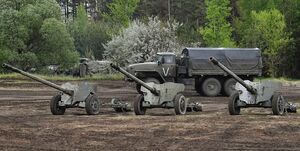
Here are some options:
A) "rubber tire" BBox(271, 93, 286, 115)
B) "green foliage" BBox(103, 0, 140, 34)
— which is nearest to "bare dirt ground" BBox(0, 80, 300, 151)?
"rubber tire" BBox(271, 93, 286, 115)

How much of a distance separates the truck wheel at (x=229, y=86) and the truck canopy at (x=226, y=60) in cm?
53

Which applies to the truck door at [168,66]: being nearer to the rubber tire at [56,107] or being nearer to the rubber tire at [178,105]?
the rubber tire at [178,105]

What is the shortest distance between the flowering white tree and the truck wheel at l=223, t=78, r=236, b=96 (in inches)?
734

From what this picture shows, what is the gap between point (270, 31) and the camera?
5691 centimetres

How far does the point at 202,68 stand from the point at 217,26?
28634mm

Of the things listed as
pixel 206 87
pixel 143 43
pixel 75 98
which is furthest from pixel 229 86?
pixel 143 43

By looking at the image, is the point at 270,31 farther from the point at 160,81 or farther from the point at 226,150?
the point at 226,150

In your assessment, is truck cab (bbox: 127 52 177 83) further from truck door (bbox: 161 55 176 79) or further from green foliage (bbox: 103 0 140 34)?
green foliage (bbox: 103 0 140 34)

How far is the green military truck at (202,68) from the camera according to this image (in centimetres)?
3200

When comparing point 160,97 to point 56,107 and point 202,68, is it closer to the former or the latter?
point 56,107

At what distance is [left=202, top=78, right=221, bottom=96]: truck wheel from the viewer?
32.1 m

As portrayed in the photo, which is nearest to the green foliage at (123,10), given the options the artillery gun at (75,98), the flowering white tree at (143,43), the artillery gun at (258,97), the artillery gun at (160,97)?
the flowering white tree at (143,43)

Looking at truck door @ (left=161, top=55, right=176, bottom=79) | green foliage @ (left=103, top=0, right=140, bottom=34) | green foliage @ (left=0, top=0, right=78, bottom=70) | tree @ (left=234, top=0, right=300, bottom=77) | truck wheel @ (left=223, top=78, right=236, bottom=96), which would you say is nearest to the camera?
truck door @ (left=161, top=55, right=176, bottom=79)

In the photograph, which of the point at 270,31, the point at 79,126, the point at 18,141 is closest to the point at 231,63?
the point at 79,126
